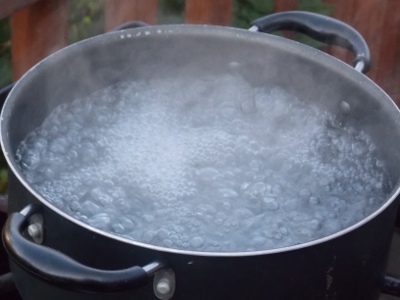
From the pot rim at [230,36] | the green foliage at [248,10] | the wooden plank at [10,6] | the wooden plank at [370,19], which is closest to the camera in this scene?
the pot rim at [230,36]

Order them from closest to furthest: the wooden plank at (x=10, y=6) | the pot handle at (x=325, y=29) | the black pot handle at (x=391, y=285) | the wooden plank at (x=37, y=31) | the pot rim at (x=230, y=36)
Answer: the pot rim at (x=230, y=36) < the black pot handle at (x=391, y=285) < the pot handle at (x=325, y=29) < the wooden plank at (x=10, y=6) < the wooden plank at (x=37, y=31)

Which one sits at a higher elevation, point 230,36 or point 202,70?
point 230,36

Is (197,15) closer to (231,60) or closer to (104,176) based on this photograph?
(231,60)

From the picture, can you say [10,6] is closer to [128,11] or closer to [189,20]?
[128,11]

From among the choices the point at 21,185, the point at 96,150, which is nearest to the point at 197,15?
the point at 96,150

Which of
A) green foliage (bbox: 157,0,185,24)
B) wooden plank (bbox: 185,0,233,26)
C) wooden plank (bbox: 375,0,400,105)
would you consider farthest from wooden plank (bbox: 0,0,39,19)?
wooden plank (bbox: 375,0,400,105)

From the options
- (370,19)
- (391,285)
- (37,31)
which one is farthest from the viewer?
(370,19)

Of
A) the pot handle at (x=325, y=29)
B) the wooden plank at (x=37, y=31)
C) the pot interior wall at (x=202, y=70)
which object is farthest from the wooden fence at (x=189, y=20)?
the pot handle at (x=325, y=29)

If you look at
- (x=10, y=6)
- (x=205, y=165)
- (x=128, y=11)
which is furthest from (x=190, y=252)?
(x=128, y=11)

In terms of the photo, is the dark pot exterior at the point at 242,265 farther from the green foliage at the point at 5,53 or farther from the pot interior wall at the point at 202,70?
the green foliage at the point at 5,53
